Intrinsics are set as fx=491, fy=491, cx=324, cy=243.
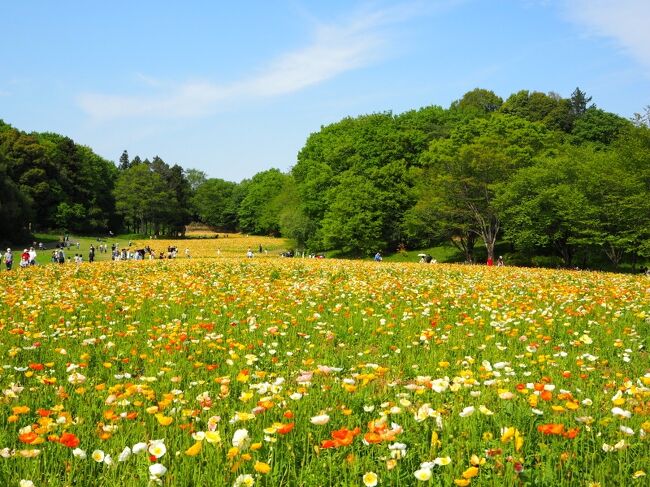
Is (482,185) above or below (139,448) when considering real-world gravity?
above

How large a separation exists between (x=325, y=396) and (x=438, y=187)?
42.7m

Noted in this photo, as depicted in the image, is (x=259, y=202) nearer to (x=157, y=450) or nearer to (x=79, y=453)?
(x=79, y=453)

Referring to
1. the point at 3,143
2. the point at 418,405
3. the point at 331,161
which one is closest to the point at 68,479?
the point at 418,405

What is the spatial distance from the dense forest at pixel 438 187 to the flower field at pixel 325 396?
29.8 metres

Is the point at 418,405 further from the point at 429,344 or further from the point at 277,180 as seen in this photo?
the point at 277,180

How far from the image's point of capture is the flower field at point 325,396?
2.98 metres

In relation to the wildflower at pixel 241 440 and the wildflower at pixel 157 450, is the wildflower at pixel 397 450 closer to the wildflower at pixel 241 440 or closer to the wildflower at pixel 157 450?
the wildflower at pixel 241 440

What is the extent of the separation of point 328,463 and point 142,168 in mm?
111199

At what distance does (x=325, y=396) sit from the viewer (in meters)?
4.37

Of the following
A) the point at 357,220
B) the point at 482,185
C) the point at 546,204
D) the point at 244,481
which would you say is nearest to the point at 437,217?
the point at 482,185

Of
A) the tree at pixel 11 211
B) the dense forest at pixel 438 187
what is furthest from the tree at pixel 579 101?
the tree at pixel 11 211

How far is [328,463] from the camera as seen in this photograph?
122 inches

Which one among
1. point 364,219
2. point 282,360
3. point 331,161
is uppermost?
point 331,161

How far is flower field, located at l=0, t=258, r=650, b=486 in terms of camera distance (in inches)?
117
